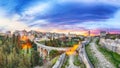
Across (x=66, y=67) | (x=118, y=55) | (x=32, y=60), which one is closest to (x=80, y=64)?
(x=66, y=67)

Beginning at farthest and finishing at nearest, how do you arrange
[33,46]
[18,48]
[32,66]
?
1. [33,46]
2. [18,48]
3. [32,66]

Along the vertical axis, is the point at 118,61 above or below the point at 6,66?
above

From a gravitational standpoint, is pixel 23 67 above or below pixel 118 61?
below

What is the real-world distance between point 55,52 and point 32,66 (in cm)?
499

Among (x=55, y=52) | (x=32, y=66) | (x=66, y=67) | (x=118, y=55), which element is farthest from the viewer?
(x=55, y=52)

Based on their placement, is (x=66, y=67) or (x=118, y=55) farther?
(x=118, y=55)

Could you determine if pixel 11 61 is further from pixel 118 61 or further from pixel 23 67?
pixel 118 61

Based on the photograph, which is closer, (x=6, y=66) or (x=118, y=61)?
(x=118, y=61)

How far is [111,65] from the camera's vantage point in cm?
1991

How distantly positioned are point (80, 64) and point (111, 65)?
2.40 metres

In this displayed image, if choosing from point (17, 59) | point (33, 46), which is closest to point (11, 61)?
point (17, 59)

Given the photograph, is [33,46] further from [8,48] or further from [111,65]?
[111,65]

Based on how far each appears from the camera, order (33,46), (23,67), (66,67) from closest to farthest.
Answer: (66,67), (23,67), (33,46)

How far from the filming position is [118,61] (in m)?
21.1
